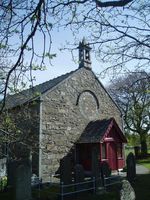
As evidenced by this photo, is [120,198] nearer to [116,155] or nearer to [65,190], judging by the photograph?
[65,190]

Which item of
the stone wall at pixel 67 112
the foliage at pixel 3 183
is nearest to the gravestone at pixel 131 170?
the stone wall at pixel 67 112

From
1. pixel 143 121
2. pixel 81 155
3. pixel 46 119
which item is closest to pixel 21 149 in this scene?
pixel 46 119

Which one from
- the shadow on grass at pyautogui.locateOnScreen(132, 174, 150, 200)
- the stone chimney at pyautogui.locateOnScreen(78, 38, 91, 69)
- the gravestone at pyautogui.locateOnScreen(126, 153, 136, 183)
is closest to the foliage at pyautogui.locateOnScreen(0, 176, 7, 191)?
the shadow on grass at pyautogui.locateOnScreen(132, 174, 150, 200)

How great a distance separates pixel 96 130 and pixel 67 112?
2.73m

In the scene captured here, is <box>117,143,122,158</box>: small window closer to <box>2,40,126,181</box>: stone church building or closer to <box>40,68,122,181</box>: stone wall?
<box>2,40,126,181</box>: stone church building

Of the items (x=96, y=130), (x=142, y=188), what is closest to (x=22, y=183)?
(x=142, y=188)

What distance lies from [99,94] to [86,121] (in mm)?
3328

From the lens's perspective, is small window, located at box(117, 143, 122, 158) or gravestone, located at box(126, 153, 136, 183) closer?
gravestone, located at box(126, 153, 136, 183)

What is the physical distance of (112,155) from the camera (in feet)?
82.0

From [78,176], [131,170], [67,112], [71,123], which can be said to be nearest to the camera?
[78,176]

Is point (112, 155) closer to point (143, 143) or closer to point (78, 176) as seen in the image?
point (78, 176)

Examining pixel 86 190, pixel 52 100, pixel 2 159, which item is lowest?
pixel 86 190

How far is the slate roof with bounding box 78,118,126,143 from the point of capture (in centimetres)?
2345

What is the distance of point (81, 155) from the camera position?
24141 mm
